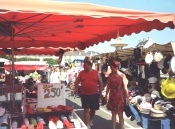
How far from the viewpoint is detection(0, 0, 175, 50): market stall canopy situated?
2992mm

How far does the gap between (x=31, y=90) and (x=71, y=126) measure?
5.17m

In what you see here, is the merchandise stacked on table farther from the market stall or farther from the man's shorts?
the market stall

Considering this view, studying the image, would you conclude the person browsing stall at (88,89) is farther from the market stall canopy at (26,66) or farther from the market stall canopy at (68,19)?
the market stall canopy at (26,66)

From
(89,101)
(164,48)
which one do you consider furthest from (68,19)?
(164,48)

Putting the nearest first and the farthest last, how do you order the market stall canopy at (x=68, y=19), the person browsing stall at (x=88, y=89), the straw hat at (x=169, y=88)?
1. the market stall canopy at (x=68, y=19)
2. the person browsing stall at (x=88, y=89)
3. the straw hat at (x=169, y=88)

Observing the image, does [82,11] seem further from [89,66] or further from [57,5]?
[89,66]

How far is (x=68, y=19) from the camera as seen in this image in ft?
14.3

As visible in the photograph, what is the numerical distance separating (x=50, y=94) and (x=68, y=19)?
1.59m

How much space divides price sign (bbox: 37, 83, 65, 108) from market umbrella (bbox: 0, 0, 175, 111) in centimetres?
125

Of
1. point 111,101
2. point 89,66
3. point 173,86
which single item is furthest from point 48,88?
point 173,86

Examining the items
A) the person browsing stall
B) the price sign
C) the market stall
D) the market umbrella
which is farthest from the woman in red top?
the market stall

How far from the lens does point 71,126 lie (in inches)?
148

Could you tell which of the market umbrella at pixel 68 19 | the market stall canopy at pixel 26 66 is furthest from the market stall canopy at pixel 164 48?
the market stall canopy at pixel 26 66

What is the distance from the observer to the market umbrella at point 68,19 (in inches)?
118
